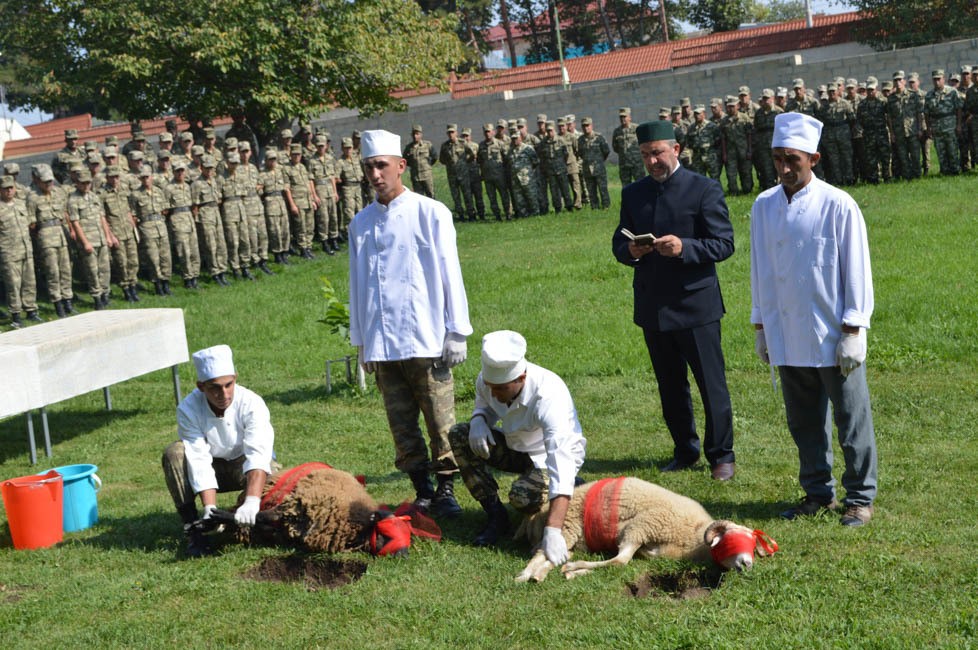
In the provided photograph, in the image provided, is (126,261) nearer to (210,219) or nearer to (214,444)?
(210,219)

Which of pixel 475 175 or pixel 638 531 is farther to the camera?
pixel 475 175

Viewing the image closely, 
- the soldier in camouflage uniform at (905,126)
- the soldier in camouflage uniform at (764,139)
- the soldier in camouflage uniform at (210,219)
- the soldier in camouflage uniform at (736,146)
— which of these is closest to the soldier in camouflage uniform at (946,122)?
the soldier in camouflage uniform at (905,126)

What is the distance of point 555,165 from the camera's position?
2238 centimetres

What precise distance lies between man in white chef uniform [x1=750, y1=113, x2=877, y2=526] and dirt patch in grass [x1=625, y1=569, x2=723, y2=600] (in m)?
0.97

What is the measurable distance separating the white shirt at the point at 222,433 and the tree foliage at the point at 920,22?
34.2 m

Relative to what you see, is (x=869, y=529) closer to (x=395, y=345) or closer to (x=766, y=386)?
(x=395, y=345)

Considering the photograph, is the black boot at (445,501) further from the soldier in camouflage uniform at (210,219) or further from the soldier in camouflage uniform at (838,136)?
the soldier in camouflage uniform at (838,136)

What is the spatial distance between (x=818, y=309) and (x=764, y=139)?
53.3 ft

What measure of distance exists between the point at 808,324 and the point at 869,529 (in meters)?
1.10

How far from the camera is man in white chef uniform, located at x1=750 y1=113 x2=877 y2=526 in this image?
19.0ft

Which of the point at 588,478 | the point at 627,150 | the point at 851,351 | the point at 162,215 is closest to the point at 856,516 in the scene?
the point at 851,351

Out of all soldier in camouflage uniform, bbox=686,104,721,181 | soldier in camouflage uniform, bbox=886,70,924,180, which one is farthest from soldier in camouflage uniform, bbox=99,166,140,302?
soldier in camouflage uniform, bbox=886,70,924,180

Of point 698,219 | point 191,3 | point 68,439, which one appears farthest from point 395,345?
point 191,3

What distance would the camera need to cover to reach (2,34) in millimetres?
24438
